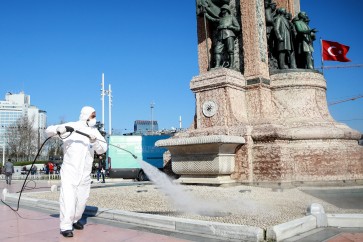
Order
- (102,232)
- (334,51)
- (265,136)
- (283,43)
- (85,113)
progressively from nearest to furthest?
(102,232) → (85,113) → (265,136) → (283,43) → (334,51)

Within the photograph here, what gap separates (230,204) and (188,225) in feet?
7.30

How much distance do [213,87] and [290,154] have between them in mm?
3089

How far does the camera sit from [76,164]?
17.4ft

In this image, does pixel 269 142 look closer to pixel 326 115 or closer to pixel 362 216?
pixel 326 115

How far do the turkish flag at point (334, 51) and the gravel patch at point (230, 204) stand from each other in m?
17.7

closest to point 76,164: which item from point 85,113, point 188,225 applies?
point 85,113

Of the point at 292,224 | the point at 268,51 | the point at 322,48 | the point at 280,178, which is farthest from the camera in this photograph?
the point at 322,48

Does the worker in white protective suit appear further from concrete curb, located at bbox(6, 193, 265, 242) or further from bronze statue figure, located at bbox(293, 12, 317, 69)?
bronze statue figure, located at bbox(293, 12, 317, 69)

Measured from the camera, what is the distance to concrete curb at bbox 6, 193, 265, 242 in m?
4.08

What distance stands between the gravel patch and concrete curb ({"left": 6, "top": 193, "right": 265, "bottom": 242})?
590mm

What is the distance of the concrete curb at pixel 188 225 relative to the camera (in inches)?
161

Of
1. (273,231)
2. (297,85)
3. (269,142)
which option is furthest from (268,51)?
(273,231)

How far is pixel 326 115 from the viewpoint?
10.5 meters

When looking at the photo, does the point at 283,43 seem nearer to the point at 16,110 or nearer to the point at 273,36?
the point at 273,36
